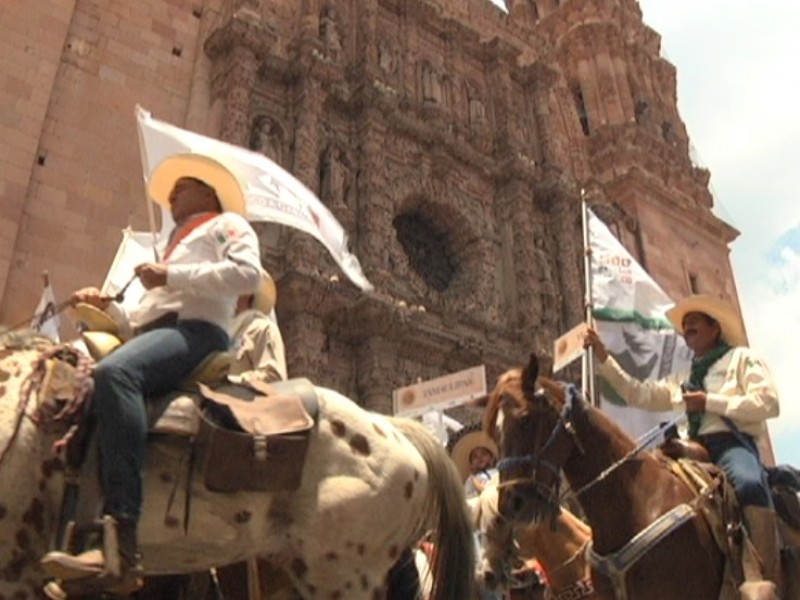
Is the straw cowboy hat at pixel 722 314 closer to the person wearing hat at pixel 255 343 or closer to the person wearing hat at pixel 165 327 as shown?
the person wearing hat at pixel 255 343

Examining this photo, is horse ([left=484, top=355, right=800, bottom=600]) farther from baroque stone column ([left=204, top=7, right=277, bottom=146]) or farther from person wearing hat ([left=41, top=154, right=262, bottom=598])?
baroque stone column ([left=204, top=7, right=277, bottom=146])

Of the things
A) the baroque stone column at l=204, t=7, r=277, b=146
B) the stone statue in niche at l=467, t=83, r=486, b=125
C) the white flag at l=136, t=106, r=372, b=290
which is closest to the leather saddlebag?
the white flag at l=136, t=106, r=372, b=290

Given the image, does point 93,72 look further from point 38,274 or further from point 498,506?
point 498,506

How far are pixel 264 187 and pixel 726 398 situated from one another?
17.8ft

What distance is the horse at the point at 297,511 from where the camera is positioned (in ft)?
9.93

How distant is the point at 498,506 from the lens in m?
4.49

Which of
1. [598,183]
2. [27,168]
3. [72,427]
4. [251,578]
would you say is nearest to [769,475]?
[251,578]

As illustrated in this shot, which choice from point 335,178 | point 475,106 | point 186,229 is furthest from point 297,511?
point 475,106

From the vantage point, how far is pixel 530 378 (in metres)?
4.69

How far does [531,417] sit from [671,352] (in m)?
5.04

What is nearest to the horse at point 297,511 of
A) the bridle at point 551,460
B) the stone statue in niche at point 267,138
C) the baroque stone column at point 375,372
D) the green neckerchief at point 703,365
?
the bridle at point 551,460

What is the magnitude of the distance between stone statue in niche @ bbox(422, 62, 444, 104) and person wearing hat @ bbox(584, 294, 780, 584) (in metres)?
13.1

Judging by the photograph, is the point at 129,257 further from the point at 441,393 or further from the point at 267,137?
the point at 267,137

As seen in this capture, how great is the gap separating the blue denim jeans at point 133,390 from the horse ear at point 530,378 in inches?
76.3
